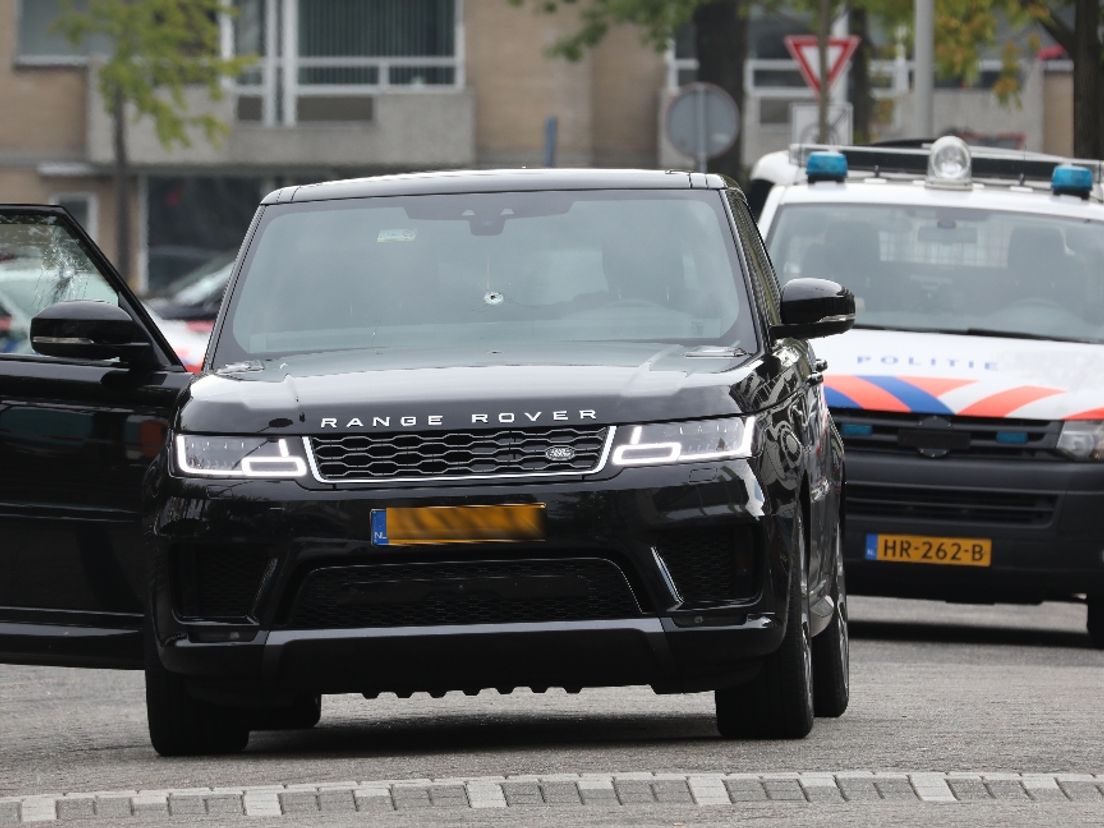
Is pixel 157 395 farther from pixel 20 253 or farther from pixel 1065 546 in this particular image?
pixel 1065 546

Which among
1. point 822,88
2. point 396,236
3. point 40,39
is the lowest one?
point 396,236

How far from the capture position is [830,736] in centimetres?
939

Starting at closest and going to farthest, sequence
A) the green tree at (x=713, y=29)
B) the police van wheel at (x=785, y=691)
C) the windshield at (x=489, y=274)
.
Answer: the police van wheel at (x=785, y=691) < the windshield at (x=489, y=274) < the green tree at (x=713, y=29)

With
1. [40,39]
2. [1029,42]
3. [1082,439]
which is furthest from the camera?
[40,39]

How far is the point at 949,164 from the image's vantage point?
54.7ft

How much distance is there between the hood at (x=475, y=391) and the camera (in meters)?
8.61

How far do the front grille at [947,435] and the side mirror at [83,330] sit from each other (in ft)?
18.7

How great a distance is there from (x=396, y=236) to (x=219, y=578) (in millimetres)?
1555

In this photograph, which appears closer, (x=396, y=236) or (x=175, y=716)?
(x=175, y=716)

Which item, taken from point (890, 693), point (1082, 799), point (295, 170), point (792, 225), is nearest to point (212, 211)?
point (295, 170)

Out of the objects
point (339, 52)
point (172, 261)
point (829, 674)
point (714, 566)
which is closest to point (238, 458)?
point (714, 566)

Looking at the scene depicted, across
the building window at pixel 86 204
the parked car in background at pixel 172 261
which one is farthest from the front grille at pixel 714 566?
the building window at pixel 86 204

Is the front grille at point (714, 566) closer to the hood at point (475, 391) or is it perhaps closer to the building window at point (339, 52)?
the hood at point (475, 391)

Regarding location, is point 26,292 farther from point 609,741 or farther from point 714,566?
point 714,566
